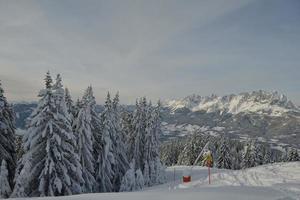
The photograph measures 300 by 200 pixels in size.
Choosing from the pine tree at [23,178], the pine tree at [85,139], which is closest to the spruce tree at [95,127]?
the pine tree at [85,139]

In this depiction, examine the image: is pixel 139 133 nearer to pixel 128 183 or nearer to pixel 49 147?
pixel 128 183

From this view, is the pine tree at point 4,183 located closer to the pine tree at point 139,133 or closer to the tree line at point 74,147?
the tree line at point 74,147

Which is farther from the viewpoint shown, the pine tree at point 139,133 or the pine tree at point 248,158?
the pine tree at point 248,158

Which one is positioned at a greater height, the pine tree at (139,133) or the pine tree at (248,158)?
the pine tree at (139,133)

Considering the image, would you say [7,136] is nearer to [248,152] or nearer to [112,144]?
[112,144]

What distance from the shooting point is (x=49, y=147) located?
3014cm

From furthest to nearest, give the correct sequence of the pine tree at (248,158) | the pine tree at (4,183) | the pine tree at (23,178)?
1. the pine tree at (248,158)
2. the pine tree at (4,183)
3. the pine tree at (23,178)

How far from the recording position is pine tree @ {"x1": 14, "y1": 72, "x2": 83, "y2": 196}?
29.8m

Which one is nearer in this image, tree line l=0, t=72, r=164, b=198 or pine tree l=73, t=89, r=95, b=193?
tree line l=0, t=72, r=164, b=198

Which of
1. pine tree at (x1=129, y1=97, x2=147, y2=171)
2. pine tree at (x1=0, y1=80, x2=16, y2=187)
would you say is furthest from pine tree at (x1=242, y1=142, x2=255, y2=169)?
pine tree at (x1=0, y1=80, x2=16, y2=187)

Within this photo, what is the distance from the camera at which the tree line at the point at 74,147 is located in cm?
3012

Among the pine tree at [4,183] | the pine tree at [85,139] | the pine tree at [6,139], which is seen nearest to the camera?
the pine tree at [4,183]

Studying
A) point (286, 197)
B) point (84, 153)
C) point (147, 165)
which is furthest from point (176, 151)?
point (286, 197)

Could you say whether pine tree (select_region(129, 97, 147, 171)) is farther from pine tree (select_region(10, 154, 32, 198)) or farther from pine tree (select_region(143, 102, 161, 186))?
pine tree (select_region(10, 154, 32, 198))
